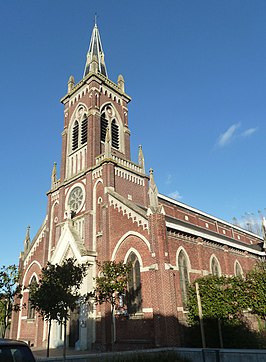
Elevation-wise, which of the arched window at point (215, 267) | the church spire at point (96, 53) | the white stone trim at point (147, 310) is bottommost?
the white stone trim at point (147, 310)

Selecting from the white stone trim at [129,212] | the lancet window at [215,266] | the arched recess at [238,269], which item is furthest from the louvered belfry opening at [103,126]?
the arched recess at [238,269]

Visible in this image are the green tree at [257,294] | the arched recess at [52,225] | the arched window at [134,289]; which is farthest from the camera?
the arched recess at [52,225]

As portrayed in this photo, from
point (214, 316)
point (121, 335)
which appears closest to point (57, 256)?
point (121, 335)

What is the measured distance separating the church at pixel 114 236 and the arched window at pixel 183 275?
0.07m

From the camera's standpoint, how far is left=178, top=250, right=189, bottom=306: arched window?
21859 millimetres

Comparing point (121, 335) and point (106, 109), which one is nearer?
point (121, 335)

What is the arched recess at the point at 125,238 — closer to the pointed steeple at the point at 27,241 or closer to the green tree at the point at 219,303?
the green tree at the point at 219,303

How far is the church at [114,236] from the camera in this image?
19688 millimetres

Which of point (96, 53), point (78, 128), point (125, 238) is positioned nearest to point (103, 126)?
point (78, 128)

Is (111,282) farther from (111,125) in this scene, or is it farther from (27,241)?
(111,125)

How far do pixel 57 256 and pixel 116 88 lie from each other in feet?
64.3

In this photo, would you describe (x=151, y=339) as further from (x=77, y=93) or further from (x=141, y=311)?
(x=77, y=93)

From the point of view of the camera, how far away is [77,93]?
114 ft

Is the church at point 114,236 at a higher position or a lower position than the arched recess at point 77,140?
lower
